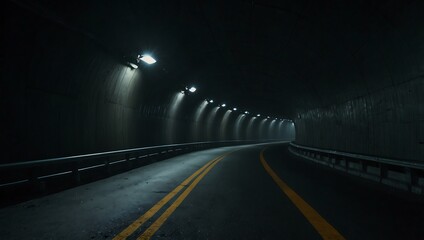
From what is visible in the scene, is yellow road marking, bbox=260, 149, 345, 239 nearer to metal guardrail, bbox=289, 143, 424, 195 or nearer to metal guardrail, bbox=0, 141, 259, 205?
metal guardrail, bbox=289, 143, 424, 195

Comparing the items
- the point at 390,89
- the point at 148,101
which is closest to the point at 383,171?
the point at 390,89

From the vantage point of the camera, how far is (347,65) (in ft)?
43.3

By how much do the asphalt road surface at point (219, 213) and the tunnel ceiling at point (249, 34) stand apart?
14.4 ft

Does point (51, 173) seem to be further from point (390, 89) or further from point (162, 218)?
point (390, 89)

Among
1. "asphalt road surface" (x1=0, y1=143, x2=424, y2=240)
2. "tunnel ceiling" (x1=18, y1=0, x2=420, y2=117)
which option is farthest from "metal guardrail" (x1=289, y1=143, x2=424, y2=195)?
"tunnel ceiling" (x1=18, y1=0, x2=420, y2=117)

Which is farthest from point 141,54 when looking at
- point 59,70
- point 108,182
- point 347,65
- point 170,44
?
point 347,65

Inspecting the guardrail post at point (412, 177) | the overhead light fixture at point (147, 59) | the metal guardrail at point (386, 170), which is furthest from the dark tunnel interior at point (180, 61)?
the guardrail post at point (412, 177)

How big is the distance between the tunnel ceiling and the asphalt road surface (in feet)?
14.4

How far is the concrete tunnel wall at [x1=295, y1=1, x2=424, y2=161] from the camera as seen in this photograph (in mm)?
8953

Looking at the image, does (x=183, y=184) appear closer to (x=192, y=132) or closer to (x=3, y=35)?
(x=3, y=35)

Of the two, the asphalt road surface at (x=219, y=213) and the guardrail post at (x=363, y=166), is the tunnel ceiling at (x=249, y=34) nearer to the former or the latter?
the guardrail post at (x=363, y=166)

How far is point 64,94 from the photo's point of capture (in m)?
10.4

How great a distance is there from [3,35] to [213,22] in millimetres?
7202

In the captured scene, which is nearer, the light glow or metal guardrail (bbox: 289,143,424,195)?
metal guardrail (bbox: 289,143,424,195)
